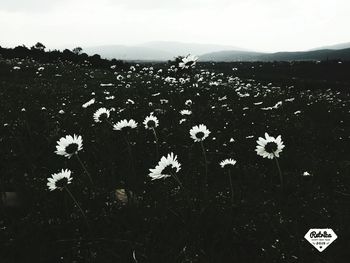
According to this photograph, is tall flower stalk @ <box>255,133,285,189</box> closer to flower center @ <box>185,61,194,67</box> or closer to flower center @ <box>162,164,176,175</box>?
flower center @ <box>162,164,176,175</box>

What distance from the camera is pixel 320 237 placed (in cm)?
418

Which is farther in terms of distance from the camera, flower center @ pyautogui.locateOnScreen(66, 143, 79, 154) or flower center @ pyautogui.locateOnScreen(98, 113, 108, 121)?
flower center @ pyautogui.locateOnScreen(98, 113, 108, 121)

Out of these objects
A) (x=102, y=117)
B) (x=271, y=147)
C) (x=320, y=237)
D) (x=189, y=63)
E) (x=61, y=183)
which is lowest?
(x=320, y=237)

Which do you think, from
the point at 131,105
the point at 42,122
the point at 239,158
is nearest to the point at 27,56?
the point at 131,105

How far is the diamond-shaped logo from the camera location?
4.05 metres

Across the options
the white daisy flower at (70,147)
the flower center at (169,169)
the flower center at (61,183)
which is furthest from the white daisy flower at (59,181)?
the flower center at (169,169)

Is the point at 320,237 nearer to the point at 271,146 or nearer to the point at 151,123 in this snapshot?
the point at 271,146

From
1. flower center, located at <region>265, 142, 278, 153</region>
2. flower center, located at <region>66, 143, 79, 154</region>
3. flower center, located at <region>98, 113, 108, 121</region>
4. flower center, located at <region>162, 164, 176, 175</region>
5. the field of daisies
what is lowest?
the field of daisies

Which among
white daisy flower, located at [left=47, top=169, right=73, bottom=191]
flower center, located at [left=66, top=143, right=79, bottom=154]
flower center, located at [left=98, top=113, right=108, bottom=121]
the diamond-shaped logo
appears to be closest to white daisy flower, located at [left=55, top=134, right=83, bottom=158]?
flower center, located at [left=66, top=143, right=79, bottom=154]

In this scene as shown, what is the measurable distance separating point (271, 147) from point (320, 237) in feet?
4.84

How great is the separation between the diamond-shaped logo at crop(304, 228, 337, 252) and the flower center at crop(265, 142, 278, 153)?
1.29 metres

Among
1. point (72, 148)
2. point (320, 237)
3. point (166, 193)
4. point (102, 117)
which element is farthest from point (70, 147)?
point (320, 237)

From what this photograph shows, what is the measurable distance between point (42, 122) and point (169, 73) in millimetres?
19519

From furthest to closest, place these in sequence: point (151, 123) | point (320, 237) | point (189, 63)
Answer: point (189, 63) → point (151, 123) → point (320, 237)
